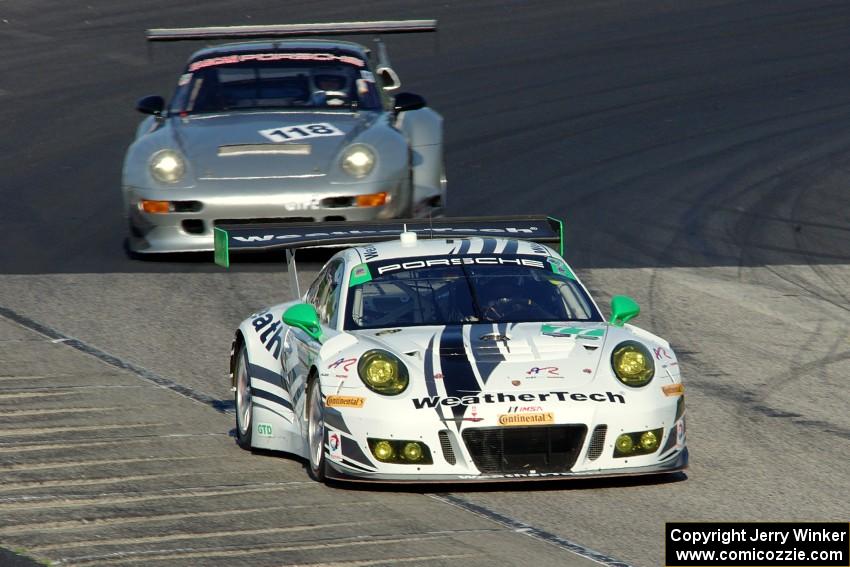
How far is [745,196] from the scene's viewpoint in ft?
50.2

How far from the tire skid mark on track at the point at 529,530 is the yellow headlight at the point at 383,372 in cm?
50

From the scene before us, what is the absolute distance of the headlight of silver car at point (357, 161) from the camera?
1250 cm

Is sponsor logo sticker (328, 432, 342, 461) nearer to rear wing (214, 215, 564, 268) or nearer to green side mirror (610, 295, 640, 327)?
green side mirror (610, 295, 640, 327)

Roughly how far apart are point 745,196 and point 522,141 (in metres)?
2.87

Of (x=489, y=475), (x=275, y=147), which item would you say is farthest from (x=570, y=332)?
(x=275, y=147)

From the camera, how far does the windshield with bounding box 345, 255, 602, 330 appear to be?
8328 millimetres

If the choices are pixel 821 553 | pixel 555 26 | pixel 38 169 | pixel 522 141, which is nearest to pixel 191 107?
pixel 38 169

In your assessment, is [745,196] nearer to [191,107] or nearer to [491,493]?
[191,107]

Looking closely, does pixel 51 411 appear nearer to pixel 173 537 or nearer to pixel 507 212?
pixel 173 537

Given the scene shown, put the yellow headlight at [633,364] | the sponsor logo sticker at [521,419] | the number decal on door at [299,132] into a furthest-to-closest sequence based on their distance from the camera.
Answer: the number decal on door at [299,132]
the yellow headlight at [633,364]
the sponsor logo sticker at [521,419]

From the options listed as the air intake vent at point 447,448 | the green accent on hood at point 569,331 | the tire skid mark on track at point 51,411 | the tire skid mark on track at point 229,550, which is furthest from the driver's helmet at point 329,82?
the tire skid mark on track at point 229,550

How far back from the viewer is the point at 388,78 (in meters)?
15.0

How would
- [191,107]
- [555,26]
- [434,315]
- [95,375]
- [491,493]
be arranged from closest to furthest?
[491,493], [434,315], [95,375], [191,107], [555,26]

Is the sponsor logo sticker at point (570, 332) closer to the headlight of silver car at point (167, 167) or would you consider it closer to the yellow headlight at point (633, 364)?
the yellow headlight at point (633, 364)
